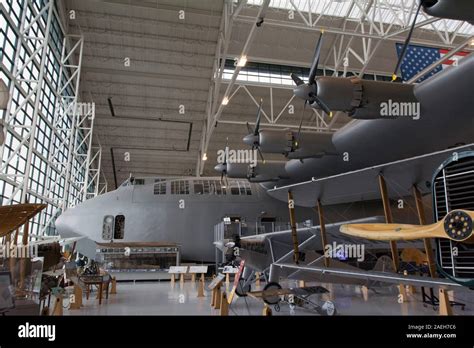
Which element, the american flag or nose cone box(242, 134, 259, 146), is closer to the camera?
nose cone box(242, 134, 259, 146)

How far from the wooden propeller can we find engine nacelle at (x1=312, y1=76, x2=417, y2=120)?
4.48 metres

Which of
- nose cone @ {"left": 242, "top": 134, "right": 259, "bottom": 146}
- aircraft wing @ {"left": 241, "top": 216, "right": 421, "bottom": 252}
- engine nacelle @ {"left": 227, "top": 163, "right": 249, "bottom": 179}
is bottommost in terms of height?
aircraft wing @ {"left": 241, "top": 216, "right": 421, "bottom": 252}

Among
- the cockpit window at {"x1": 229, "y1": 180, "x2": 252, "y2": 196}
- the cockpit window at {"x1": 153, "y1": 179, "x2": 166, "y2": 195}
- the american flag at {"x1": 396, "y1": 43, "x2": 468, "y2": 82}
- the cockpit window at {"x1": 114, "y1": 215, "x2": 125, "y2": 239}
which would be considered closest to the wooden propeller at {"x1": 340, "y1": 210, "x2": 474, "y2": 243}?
the american flag at {"x1": 396, "y1": 43, "x2": 468, "y2": 82}

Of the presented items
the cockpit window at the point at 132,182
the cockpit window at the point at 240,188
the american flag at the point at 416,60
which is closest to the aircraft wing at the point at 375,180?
the cockpit window at the point at 240,188

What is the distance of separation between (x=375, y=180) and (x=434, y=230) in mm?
3707

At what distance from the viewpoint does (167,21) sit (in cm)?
2036

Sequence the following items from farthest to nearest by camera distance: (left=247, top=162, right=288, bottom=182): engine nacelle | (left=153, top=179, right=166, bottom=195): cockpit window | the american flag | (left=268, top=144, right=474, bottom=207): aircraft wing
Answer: (left=153, top=179, right=166, bottom=195): cockpit window < (left=247, top=162, right=288, bottom=182): engine nacelle < the american flag < (left=268, top=144, right=474, bottom=207): aircraft wing

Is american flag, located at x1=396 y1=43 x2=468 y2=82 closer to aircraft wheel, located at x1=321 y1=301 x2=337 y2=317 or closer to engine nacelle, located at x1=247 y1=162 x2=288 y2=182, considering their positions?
engine nacelle, located at x1=247 y1=162 x2=288 y2=182

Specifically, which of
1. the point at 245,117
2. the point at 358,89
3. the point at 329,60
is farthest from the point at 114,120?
the point at 358,89

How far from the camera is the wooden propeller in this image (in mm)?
2330

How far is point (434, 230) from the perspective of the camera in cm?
266

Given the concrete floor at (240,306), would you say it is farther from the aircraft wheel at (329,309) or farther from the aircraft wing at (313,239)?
the aircraft wing at (313,239)

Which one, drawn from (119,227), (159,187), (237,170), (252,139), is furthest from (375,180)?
(119,227)

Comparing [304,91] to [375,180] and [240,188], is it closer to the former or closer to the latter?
[375,180]
